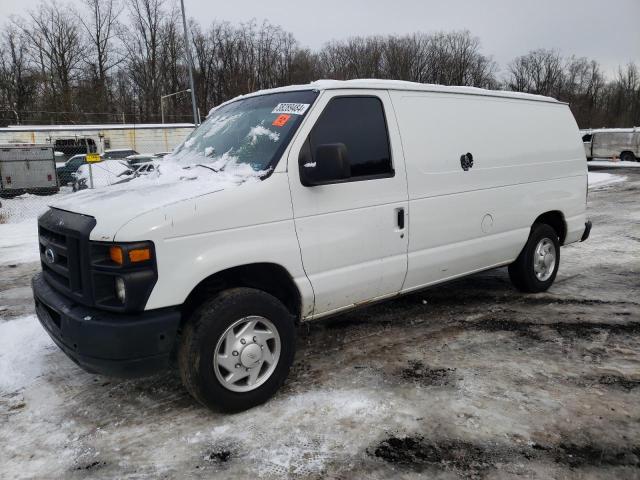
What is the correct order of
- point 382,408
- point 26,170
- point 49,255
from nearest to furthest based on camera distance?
point 382,408, point 49,255, point 26,170

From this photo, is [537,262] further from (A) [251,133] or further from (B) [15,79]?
(B) [15,79]

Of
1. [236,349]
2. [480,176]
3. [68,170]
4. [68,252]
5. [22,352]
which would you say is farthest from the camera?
[68,170]

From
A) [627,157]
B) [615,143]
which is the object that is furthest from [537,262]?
[627,157]

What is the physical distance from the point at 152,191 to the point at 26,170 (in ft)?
60.1

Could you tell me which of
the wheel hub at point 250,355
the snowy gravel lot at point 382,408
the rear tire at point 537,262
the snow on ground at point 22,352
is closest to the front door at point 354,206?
the wheel hub at point 250,355

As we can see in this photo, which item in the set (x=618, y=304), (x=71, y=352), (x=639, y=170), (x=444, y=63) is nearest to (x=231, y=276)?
(x=71, y=352)

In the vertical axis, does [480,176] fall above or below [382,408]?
above

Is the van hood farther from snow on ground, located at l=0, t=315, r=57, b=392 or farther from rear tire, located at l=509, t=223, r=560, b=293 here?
rear tire, located at l=509, t=223, r=560, b=293

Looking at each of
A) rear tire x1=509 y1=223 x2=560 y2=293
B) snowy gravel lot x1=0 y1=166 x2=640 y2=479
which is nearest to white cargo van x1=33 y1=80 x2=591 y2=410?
snowy gravel lot x1=0 y1=166 x2=640 y2=479

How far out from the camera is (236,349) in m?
3.27

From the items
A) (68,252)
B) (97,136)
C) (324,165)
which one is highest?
(97,136)

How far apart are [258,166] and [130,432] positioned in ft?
6.24

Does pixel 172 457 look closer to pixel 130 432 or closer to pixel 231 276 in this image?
pixel 130 432

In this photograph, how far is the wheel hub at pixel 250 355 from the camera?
328cm
